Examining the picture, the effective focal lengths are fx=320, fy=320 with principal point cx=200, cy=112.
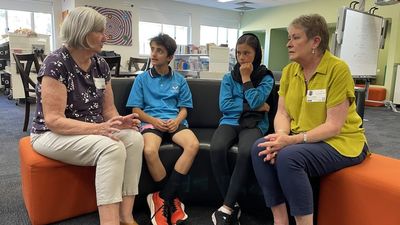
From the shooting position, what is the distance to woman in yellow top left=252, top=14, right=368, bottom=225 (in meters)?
1.35

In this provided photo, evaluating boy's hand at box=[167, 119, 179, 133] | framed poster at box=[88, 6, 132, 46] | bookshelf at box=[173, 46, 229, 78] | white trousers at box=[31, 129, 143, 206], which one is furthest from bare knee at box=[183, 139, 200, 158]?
framed poster at box=[88, 6, 132, 46]

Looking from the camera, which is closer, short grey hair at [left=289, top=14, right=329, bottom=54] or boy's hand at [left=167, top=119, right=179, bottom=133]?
short grey hair at [left=289, top=14, right=329, bottom=54]

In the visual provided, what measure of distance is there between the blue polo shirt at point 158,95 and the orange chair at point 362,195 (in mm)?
965

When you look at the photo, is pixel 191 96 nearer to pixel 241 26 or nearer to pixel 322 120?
pixel 322 120

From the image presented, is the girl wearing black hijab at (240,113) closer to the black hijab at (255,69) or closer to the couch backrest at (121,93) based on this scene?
the black hijab at (255,69)

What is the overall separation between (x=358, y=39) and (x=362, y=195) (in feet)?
12.4

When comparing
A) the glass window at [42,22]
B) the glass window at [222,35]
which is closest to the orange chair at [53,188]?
the glass window at [42,22]

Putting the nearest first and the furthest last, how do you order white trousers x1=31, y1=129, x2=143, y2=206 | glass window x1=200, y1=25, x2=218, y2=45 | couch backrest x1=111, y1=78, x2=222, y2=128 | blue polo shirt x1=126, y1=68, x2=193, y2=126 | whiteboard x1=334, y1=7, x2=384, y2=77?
1. white trousers x1=31, y1=129, x2=143, y2=206
2. blue polo shirt x1=126, y1=68, x2=193, y2=126
3. couch backrest x1=111, y1=78, x2=222, y2=128
4. whiteboard x1=334, y1=7, x2=384, y2=77
5. glass window x1=200, y1=25, x2=218, y2=45

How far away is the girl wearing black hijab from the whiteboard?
2.66 m

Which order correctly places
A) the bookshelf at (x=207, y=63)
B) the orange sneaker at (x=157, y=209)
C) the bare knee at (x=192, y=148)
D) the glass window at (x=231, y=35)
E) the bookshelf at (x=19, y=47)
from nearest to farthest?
the orange sneaker at (x=157, y=209)
the bare knee at (x=192, y=148)
the bookshelf at (x=207, y=63)
the bookshelf at (x=19, y=47)
the glass window at (x=231, y=35)

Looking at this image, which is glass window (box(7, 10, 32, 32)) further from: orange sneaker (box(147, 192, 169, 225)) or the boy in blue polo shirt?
orange sneaker (box(147, 192, 169, 225))

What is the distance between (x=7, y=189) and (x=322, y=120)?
1969mm

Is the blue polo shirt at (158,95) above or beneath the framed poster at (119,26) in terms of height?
beneath

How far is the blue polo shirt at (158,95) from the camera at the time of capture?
199 cm
